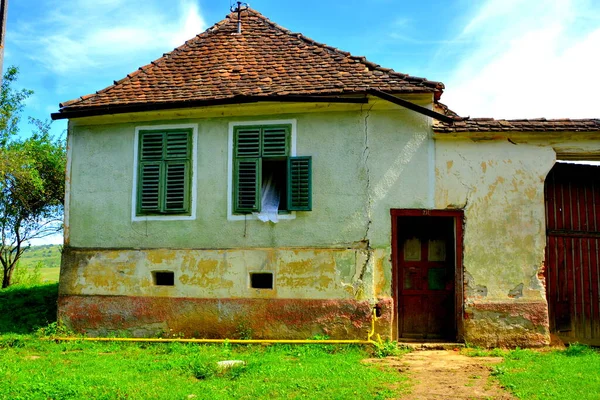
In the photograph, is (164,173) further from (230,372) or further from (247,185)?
(230,372)

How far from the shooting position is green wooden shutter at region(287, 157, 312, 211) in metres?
9.23

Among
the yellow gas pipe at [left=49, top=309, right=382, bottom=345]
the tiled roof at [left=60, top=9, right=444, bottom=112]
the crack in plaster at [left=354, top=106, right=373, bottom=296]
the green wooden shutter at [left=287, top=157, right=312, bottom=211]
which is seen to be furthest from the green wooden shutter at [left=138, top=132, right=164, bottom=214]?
the crack in plaster at [left=354, top=106, right=373, bottom=296]

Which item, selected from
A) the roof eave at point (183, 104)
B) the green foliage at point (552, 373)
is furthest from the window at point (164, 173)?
the green foliage at point (552, 373)

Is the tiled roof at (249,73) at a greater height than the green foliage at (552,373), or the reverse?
the tiled roof at (249,73)

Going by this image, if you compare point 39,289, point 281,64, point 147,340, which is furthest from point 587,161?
point 39,289

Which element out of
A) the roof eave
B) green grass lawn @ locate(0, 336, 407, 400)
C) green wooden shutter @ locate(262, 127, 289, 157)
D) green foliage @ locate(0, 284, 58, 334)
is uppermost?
the roof eave

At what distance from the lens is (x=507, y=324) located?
866 centimetres

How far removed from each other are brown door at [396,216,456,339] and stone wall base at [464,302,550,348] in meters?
0.67

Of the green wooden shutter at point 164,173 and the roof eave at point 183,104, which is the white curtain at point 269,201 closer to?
the green wooden shutter at point 164,173

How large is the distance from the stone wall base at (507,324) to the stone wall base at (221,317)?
137 cm

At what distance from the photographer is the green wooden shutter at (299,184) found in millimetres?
9227

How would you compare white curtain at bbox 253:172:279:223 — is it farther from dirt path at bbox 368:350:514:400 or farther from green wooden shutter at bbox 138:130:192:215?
dirt path at bbox 368:350:514:400

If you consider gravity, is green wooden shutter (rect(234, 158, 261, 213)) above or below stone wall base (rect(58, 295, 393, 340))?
above

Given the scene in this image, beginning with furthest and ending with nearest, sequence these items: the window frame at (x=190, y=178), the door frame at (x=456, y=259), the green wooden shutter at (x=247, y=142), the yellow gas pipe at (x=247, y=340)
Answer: the window frame at (x=190, y=178), the green wooden shutter at (x=247, y=142), the door frame at (x=456, y=259), the yellow gas pipe at (x=247, y=340)
